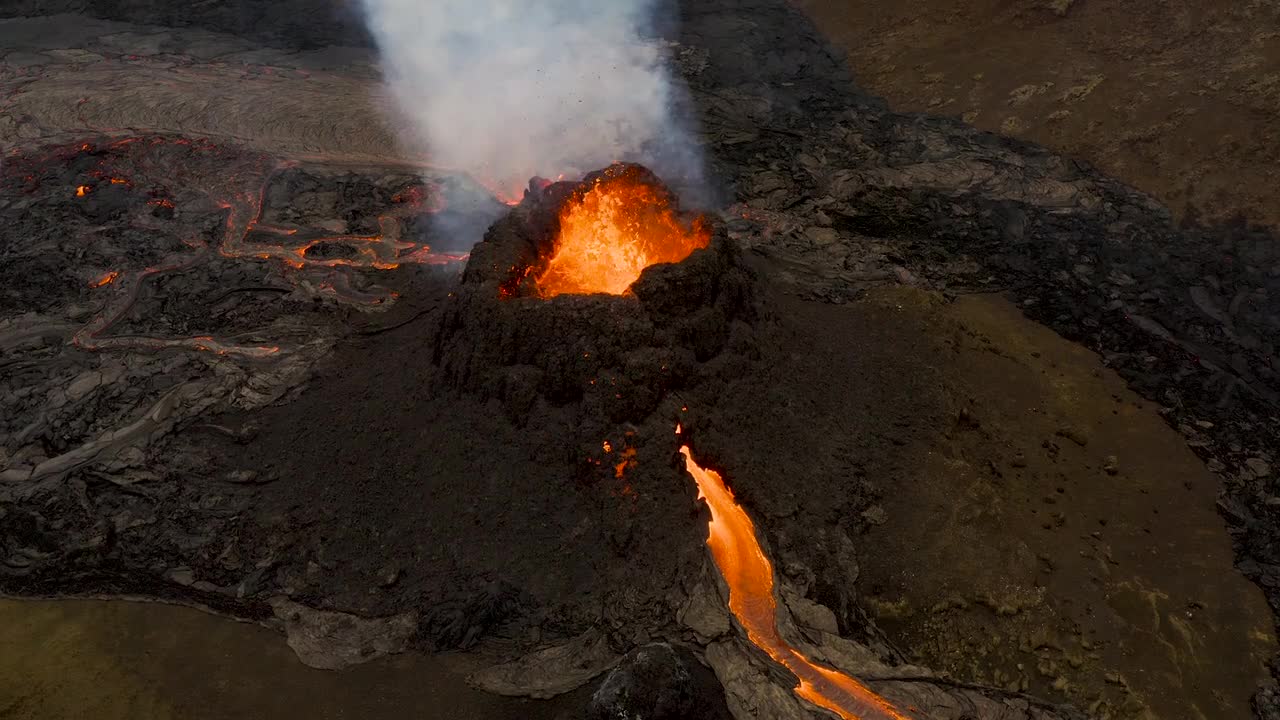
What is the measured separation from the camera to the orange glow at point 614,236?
14.7m

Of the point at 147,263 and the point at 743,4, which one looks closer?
the point at 147,263

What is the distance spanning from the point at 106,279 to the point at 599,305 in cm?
1344

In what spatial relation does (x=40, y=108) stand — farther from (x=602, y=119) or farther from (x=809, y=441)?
(x=809, y=441)

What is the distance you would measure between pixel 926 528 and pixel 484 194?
15.2 metres

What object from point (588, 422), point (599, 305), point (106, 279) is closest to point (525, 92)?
point (106, 279)

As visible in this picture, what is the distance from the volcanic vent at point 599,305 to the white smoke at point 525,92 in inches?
253

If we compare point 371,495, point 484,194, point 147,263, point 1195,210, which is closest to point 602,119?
point 484,194

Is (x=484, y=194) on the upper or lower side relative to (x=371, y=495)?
upper

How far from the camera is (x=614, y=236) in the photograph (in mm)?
15055

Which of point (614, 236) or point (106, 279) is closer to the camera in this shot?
point (614, 236)

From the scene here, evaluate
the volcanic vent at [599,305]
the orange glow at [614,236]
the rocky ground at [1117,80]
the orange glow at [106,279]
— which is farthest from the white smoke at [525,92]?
the rocky ground at [1117,80]

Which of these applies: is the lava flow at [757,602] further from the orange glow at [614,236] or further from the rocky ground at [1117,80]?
the rocky ground at [1117,80]

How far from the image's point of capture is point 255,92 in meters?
25.8

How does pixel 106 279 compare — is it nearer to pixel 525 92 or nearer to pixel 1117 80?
pixel 525 92
